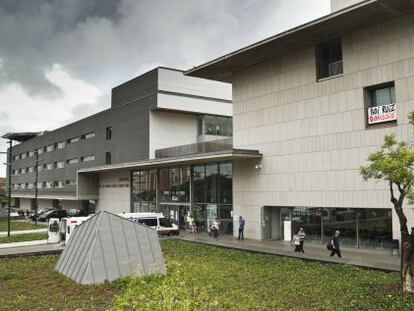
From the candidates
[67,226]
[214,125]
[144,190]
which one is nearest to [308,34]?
[67,226]

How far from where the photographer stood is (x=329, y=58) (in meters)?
25.9

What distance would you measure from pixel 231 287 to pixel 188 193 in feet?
77.1

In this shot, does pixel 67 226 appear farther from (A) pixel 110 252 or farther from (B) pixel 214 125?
(B) pixel 214 125

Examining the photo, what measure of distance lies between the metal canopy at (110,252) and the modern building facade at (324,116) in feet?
38.4

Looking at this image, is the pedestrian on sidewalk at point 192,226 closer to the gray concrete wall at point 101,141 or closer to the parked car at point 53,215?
the gray concrete wall at point 101,141

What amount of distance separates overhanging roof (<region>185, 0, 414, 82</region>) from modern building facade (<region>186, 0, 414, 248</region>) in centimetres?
6

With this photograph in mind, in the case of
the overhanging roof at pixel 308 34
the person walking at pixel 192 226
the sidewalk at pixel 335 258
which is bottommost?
the sidewalk at pixel 335 258

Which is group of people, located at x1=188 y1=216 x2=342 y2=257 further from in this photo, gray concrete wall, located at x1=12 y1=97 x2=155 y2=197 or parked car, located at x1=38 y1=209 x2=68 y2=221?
parked car, located at x1=38 y1=209 x2=68 y2=221

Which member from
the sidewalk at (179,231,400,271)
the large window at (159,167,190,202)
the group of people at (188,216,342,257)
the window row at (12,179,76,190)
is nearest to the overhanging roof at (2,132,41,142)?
the window row at (12,179,76,190)

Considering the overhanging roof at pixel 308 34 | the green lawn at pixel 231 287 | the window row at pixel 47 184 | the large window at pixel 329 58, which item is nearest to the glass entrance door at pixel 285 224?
the green lawn at pixel 231 287

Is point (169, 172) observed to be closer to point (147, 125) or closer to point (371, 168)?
point (147, 125)

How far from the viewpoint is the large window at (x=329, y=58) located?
2530 centimetres

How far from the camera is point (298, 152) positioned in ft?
87.9

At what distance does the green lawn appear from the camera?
39.1ft
